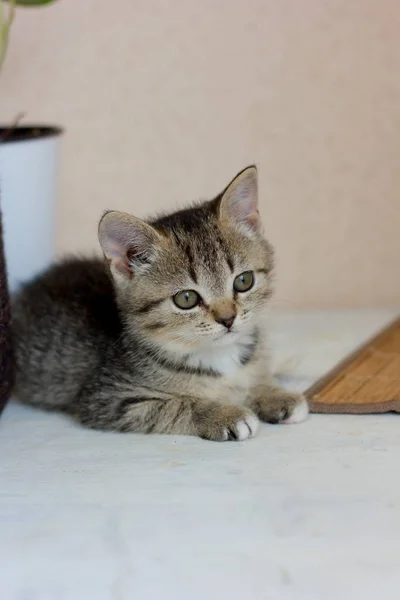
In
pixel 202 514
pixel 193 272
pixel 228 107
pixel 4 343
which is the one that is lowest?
pixel 202 514

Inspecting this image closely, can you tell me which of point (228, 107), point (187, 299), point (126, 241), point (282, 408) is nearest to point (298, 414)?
point (282, 408)

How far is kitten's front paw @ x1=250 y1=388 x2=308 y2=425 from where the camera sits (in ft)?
4.09

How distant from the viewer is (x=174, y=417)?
122cm

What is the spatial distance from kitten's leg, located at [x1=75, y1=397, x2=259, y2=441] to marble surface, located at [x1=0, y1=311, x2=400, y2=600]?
0.02 m

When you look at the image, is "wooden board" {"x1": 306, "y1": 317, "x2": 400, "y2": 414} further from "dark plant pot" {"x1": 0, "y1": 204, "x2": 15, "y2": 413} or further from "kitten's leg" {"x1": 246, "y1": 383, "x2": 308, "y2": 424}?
"dark plant pot" {"x1": 0, "y1": 204, "x2": 15, "y2": 413}

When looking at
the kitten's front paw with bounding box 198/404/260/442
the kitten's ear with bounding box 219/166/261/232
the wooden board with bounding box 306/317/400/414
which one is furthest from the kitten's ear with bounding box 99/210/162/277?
the wooden board with bounding box 306/317/400/414

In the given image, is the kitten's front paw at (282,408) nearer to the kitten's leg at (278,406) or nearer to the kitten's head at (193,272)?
the kitten's leg at (278,406)

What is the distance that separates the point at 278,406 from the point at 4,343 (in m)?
0.44

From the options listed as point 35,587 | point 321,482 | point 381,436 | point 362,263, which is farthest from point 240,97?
point 35,587

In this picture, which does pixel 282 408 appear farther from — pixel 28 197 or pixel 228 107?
pixel 228 107

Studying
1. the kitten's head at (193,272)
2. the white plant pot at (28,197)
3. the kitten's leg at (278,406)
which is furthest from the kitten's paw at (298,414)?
the white plant pot at (28,197)

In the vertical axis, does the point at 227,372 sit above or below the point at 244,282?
below

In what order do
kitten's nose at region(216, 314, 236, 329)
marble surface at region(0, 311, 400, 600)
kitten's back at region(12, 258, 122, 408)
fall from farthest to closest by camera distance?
kitten's back at region(12, 258, 122, 408)
kitten's nose at region(216, 314, 236, 329)
marble surface at region(0, 311, 400, 600)

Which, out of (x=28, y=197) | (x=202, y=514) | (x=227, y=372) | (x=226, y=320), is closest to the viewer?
(x=202, y=514)
